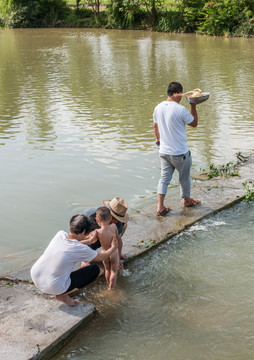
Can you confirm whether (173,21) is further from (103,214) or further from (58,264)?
(58,264)

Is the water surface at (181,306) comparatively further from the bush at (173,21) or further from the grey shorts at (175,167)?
the bush at (173,21)

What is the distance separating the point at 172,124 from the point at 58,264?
289 centimetres

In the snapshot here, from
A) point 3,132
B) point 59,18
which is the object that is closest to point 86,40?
point 59,18

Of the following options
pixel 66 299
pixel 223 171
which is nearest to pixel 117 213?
pixel 66 299

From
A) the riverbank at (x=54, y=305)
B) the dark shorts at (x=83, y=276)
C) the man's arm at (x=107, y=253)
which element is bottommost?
the riverbank at (x=54, y=305)

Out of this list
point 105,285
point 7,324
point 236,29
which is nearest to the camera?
point 7,324

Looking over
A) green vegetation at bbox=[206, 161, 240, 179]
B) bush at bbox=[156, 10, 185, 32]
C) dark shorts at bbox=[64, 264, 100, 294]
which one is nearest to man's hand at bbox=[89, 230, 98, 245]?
dark shorts at bbox=[64, 264, 100, 294]

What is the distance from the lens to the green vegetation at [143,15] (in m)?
35.7

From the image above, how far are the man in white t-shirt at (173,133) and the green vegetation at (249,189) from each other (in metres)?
1.09

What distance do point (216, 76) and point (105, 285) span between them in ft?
49.3

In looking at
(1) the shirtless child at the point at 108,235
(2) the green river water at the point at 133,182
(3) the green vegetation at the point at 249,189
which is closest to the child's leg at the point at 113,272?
(1) the shirtless child at the point at 108,235

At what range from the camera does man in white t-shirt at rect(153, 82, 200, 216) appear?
6.72m

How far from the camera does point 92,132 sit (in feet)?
39.7

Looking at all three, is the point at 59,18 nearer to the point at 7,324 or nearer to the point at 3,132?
the point at 3,132
